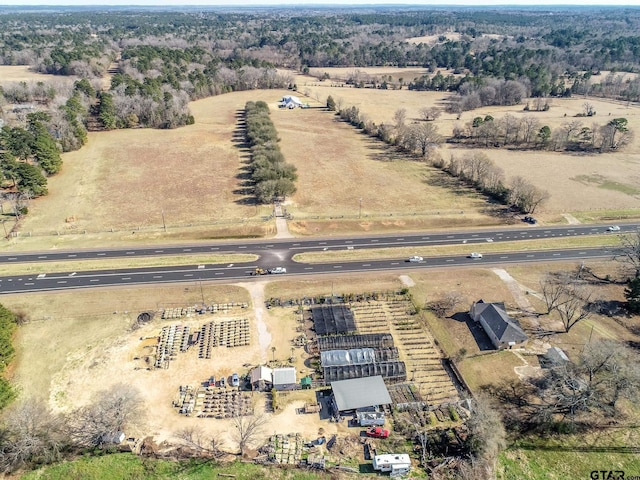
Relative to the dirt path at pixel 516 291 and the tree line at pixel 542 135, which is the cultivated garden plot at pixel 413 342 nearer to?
the dirt path at pixel 516 291

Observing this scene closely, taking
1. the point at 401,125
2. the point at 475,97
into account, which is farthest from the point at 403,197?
the point at 475,97

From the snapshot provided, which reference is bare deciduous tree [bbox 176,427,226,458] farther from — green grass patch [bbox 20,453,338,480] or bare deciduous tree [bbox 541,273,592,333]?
bare deciduous tree [bbox 541,273,592,333]

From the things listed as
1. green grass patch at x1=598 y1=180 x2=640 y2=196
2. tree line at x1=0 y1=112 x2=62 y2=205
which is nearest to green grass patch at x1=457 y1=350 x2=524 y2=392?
green grass patch at x1=598 y1=180 x2=640 y2=196

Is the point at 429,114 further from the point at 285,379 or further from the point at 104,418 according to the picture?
the point at 104,418

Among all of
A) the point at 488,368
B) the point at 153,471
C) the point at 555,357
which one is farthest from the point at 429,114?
the point at 153,471

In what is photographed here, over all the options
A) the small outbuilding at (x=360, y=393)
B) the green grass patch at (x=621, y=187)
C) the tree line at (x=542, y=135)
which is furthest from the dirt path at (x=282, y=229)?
the green grass patch at (x=621, y=187)

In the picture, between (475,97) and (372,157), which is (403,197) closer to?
(372,157)
